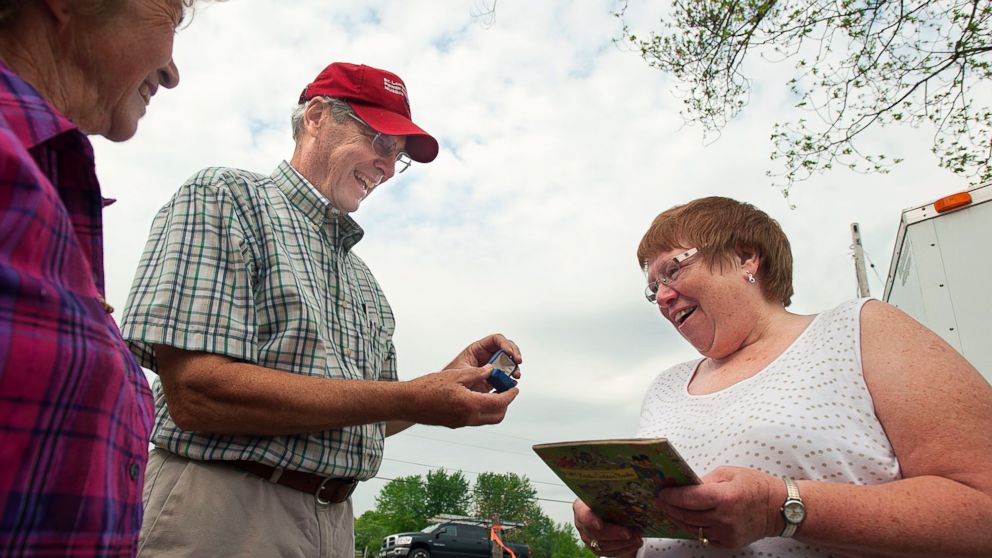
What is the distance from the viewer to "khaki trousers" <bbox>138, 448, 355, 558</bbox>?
1734mm

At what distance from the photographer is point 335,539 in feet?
6.73

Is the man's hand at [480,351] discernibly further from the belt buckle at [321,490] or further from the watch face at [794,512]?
the watch face at [794,512]

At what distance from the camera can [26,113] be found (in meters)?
0.88

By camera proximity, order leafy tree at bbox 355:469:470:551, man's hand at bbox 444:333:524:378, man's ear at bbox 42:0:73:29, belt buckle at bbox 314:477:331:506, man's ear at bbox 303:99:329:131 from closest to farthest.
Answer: man's ear at bbox 42:0:73:29
belt buckle at bbox 314:477:331:506
man's hand at bbox 444:333:524:378
man's ear at bbox 303:99:329:131
leafy tree at bbox 355:469:470:551

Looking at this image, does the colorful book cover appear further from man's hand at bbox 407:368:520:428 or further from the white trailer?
the white trailer

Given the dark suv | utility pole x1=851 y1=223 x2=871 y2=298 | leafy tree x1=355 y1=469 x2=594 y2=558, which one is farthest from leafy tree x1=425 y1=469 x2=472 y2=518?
utility pole x1=851 y1=223 x2=871 y2=298

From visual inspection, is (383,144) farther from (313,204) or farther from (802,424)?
(802,424)

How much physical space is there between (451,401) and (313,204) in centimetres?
102

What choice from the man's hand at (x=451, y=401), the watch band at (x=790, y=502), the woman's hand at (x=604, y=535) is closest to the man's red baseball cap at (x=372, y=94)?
the man's hand at (x=451, y=401)

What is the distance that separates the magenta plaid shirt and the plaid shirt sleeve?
82cm

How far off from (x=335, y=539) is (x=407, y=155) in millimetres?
1583

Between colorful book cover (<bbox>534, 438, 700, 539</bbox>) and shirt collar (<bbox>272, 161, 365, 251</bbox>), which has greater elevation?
shirt collar (<bbox>272, 161, 365, 251</bbox>)

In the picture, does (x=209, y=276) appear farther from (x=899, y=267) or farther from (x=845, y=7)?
(x=845, y=7)

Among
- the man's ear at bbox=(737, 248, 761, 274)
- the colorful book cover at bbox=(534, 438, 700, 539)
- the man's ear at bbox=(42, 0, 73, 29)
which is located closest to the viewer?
the man's ear at bbox=(42, 0, 73, 29)
